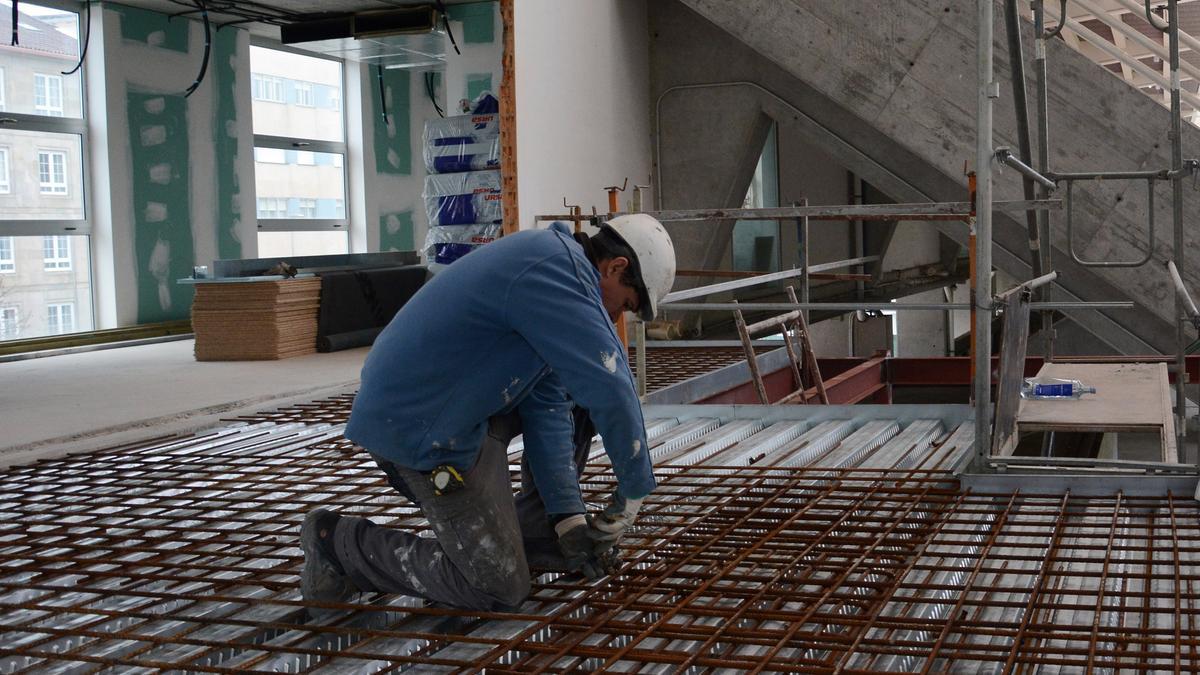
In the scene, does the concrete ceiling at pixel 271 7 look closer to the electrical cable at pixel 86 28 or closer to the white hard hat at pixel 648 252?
the electrical cable at pixel 86 28

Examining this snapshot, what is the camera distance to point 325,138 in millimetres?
15953

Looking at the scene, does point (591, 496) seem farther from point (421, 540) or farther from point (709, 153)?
point (709, 153)

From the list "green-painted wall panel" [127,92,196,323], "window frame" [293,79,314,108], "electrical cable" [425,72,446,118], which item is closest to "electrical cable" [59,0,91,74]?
"green-painted wall panel" [127,92,196,323]

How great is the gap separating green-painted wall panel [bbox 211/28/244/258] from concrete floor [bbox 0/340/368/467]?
307 centimetres

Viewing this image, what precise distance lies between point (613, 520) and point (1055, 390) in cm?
326

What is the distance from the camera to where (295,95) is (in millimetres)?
15258

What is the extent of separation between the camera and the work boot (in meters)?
3.05

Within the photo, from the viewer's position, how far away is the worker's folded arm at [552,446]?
10.1 feet

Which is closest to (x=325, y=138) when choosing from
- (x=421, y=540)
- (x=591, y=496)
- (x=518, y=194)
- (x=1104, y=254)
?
(x=518, y=194)

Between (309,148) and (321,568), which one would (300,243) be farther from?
(321,568)

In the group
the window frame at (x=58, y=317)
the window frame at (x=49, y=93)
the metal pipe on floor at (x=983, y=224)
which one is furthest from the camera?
the window frame at (x=58, y=317)

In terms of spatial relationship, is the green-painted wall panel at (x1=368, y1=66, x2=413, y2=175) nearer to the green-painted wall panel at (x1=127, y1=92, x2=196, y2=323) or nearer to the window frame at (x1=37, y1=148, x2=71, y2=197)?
the green-painted wall panel at (x1=127, y1=92, x2=196, y2=323)

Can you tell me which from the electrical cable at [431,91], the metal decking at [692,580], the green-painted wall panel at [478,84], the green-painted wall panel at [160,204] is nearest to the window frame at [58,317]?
the green-painted wall panel at [160,204]

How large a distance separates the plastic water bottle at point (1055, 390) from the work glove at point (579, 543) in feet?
9.84
